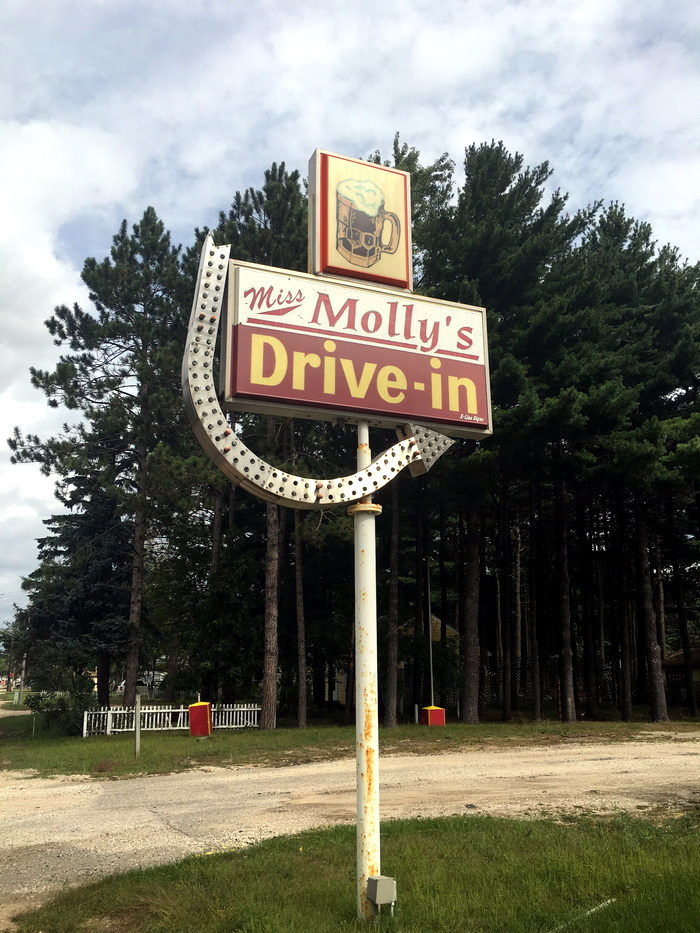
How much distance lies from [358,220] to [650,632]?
24.1 m

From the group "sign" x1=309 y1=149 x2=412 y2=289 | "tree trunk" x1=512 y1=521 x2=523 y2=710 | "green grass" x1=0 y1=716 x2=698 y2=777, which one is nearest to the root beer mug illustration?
"sign" x1=309 y1=149 x2=412 y2=289

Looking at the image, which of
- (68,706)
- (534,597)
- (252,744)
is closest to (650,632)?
(534,597)

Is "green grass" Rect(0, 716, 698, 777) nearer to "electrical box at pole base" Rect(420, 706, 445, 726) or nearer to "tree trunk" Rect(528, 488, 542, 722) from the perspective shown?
"electrical box at pole base" Rect(420, 706, 445, 726)

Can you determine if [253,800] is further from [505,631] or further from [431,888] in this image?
[505,631]

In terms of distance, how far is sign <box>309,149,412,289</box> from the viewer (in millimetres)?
6754

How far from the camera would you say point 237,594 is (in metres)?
28.0

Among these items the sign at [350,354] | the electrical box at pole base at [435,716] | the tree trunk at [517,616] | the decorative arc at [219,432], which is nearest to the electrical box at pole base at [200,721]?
the electrical box at pole base at [435,716]

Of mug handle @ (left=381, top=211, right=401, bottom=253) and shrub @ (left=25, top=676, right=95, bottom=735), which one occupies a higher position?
mug handle @ (left=381, top=211, right=401, bottom=253)

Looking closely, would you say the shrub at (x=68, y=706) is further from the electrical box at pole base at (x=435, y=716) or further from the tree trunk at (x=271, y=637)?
the electrical box at pole base at (x=435, y=716)

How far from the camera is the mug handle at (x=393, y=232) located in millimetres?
7090

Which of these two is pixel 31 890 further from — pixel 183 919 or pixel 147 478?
pixel 147 478

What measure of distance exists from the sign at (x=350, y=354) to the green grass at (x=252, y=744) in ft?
39.6

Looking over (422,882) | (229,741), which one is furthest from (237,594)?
(422,882)

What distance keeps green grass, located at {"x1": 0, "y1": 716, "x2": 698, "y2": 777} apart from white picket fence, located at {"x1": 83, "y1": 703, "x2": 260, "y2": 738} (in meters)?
0.86
